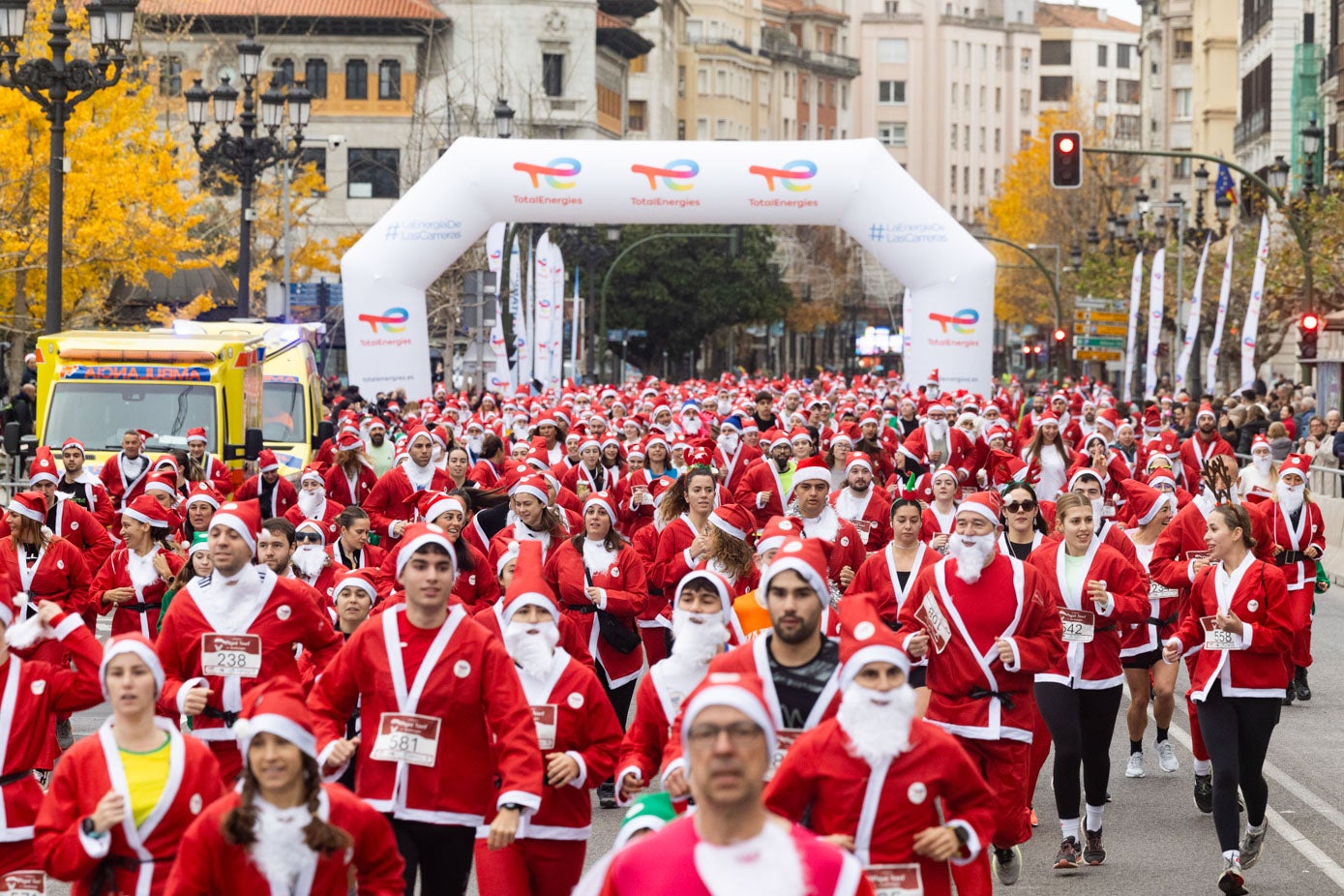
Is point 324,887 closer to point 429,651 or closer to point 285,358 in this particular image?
point 429,651

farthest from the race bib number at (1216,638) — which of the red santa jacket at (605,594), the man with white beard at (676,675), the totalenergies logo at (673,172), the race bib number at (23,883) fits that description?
the totalenergies logo at (673,172)

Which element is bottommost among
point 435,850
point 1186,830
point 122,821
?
point 1186,830

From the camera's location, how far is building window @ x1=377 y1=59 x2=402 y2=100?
8575 cm

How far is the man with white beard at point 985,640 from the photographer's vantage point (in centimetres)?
896

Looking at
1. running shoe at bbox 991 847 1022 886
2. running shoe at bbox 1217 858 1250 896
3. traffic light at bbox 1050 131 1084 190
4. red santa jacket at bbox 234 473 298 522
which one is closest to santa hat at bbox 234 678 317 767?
running shoe at bbox 991 847 1022 886

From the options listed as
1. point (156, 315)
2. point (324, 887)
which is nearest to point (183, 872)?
point (324, 887)

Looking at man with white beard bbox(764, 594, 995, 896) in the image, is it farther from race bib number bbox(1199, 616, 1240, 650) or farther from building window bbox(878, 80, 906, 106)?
building window bbox(878, 80, 906, 106)

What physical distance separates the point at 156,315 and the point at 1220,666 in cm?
3509

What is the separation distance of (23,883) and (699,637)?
2213 millimetres

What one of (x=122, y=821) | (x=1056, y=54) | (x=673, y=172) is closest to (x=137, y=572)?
(x=122, y=821)

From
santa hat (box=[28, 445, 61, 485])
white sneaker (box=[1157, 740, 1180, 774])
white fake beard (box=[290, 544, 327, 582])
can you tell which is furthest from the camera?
santa hat (box=[28, 445, 61, 485])

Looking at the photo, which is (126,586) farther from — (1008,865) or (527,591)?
(527,591)

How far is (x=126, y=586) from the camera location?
40.8 feet

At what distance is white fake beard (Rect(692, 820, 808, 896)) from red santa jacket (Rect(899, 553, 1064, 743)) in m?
4.31
